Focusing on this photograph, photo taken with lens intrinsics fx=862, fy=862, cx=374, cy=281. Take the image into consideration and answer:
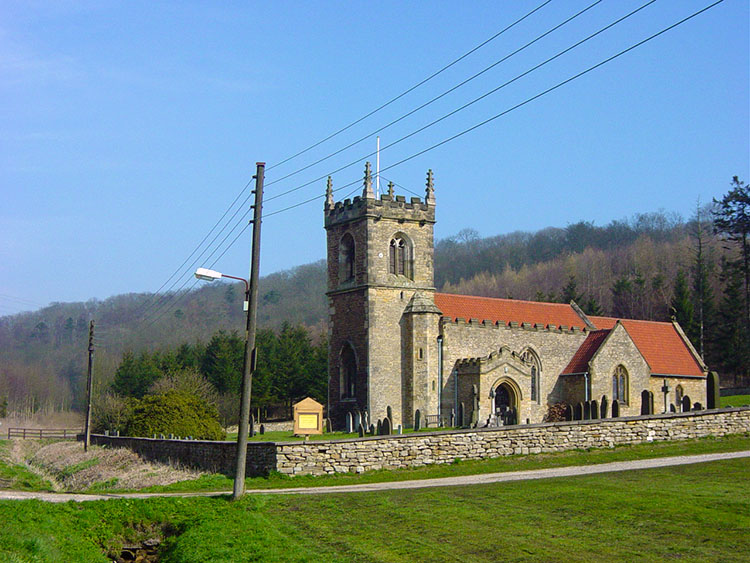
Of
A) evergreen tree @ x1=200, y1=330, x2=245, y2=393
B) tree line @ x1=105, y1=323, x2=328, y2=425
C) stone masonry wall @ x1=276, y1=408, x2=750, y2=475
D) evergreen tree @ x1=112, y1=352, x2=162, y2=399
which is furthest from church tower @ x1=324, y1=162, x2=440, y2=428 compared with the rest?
evergreen tree @ x1=112, y1=352, x2=162, y2=399

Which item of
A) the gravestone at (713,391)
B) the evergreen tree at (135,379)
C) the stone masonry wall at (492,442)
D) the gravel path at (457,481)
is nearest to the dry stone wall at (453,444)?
the stone masonry wall at (492,442)

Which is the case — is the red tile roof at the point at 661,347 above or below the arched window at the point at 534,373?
above

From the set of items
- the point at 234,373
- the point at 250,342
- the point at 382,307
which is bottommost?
the point at 250,342

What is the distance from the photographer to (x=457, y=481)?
69.1 ft

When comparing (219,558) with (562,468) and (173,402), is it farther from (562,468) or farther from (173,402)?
(173,402)

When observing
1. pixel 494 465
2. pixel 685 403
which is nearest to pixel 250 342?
pixel 494 465

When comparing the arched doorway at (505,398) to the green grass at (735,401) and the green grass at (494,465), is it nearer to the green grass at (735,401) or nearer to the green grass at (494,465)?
the green grass at (735,401)

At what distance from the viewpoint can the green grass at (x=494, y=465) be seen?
899 inches

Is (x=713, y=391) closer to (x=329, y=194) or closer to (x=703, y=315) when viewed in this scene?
(x=329, y=194)

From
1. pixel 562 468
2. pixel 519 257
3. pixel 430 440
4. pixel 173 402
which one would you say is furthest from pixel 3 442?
pixel 519 257

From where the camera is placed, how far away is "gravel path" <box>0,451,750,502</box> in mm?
20203

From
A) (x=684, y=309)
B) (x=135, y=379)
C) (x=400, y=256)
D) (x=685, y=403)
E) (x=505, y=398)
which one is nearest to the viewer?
(x=505, y=398)

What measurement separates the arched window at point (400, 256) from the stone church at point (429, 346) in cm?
5

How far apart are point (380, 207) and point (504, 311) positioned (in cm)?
959
